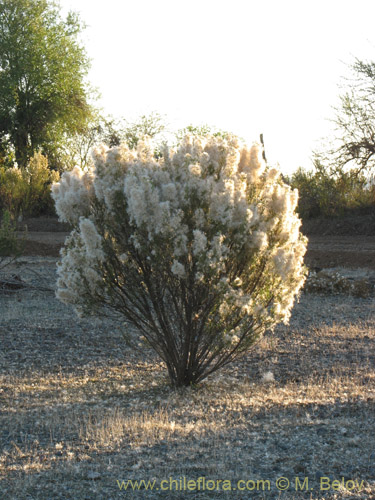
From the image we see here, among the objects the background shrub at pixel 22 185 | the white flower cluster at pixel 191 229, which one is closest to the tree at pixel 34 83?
the background shrub at pixel 22 185

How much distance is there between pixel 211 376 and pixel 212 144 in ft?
9.24

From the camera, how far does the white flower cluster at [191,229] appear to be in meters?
5.98

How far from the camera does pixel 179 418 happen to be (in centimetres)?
574

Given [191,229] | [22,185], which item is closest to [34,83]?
[22,185]

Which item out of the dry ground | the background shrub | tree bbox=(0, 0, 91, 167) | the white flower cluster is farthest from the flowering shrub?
tree bbox=(0, 0, 91, 167)

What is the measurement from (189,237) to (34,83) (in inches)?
1345

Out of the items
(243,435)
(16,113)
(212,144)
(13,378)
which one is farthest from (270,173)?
(16,113)

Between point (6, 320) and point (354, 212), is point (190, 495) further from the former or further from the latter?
point (354, 212)

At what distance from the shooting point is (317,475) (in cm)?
420

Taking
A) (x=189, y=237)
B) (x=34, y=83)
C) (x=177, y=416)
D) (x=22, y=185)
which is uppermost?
(x=34, y=83)

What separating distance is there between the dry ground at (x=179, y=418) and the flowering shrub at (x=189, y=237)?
34.3 inches

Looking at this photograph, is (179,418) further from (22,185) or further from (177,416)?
(22,185)

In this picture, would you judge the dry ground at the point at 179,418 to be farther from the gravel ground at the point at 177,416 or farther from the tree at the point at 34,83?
the tree at the point at 34,83

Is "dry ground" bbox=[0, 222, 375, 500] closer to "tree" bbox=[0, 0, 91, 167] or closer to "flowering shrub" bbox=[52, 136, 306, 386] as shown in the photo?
"flowering shrub" bbox=[52, 136, 306, 386]
